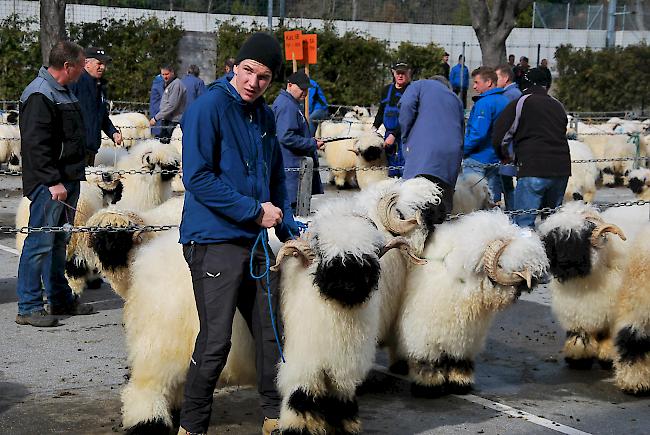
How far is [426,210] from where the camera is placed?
643 cm

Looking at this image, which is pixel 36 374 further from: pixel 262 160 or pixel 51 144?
pixel 262 160

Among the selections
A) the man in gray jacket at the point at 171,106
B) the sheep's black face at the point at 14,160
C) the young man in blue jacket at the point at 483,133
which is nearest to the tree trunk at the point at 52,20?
the sheep's black face at the point at 14,160

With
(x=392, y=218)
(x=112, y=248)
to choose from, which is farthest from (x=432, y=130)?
(x=112, y=248)

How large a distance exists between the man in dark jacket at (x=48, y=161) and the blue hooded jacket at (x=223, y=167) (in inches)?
117

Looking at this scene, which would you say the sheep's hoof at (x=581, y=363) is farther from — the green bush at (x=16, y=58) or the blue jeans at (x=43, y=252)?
the green bush at (x=16, y=58)

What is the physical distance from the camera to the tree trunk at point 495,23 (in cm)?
2548

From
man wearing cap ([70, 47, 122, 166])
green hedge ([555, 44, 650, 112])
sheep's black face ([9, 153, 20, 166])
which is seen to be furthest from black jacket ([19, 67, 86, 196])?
green hedge ([555, 44, 650, 112])

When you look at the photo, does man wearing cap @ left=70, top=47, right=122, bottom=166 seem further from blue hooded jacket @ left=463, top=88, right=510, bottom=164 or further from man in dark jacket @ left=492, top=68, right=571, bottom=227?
man in dark jacket @ left=492, top=68, right=571, bottom=227

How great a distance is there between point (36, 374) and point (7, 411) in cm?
82

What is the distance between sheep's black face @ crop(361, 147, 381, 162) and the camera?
1436 centimetres

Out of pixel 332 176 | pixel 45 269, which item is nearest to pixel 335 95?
pixel 332 176

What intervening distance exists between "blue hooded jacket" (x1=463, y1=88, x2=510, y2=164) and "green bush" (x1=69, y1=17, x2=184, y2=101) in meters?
18.6

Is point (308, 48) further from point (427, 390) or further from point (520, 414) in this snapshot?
point (520, 414)

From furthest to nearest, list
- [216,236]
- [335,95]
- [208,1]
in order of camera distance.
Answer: [208,1] < [335,95] < [216,236]
